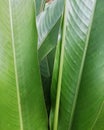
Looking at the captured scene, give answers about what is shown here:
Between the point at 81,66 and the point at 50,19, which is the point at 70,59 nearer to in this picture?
the point at 81,66

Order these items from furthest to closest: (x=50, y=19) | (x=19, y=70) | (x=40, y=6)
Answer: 1. (x=40, y=6)
2. (x=50, y=19)
3. (x=19, y=70)

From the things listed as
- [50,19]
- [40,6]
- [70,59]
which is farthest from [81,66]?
[40,6]

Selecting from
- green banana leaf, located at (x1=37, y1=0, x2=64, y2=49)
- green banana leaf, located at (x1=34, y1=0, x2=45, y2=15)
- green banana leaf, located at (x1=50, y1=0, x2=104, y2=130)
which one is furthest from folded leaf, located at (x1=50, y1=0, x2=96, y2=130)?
green banana leaf, located at (x1=34, y1=0, x2=45, y2=15)

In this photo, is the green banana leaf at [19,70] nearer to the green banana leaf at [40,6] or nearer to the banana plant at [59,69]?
the banana plant at [59,69]

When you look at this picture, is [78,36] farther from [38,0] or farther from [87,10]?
[38,0]

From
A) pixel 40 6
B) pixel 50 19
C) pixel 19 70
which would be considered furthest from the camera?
pixel 40 6

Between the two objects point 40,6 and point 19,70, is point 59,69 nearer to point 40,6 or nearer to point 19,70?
point 19,70

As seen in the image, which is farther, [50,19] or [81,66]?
[50,19]

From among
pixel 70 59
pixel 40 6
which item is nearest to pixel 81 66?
pixel 70 59

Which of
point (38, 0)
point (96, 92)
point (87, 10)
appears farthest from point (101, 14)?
Answer: point (38, 0)
